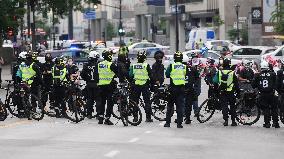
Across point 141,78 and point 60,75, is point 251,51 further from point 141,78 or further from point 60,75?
point 141,78

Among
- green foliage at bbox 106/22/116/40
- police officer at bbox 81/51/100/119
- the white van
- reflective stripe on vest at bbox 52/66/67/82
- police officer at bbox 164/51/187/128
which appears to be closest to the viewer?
police officer at bbox 164/51/187/128

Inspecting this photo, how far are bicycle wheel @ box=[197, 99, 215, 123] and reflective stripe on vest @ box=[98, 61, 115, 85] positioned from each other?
250 cm

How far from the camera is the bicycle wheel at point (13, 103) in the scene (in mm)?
22250

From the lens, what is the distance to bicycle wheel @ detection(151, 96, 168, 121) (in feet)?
71.8

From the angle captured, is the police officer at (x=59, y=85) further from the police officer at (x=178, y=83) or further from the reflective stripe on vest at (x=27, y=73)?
the police officer at (x=178, y=83)

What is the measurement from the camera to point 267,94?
2027cm

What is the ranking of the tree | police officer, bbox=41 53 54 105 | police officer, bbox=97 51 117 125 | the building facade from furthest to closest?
the building facade < the tree < police officer, bbox=41 53 54 105 < police officer, bbox=97 51 117 125

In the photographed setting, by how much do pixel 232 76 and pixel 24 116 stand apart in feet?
18.7

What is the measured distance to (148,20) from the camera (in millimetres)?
136375

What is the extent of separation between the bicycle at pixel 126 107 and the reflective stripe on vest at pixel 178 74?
1082mm

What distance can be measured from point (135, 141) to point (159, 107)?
514cm

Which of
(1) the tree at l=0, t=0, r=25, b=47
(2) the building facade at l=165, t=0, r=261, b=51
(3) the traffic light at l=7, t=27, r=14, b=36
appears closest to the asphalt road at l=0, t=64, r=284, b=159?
(1) the tree at l=0, t=0, r=25, b=47

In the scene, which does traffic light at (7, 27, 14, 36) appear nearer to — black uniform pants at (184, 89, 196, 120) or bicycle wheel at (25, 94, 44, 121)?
bicycle wheel at (25, 94, 44, 121)

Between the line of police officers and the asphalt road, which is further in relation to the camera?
the line of police officers
